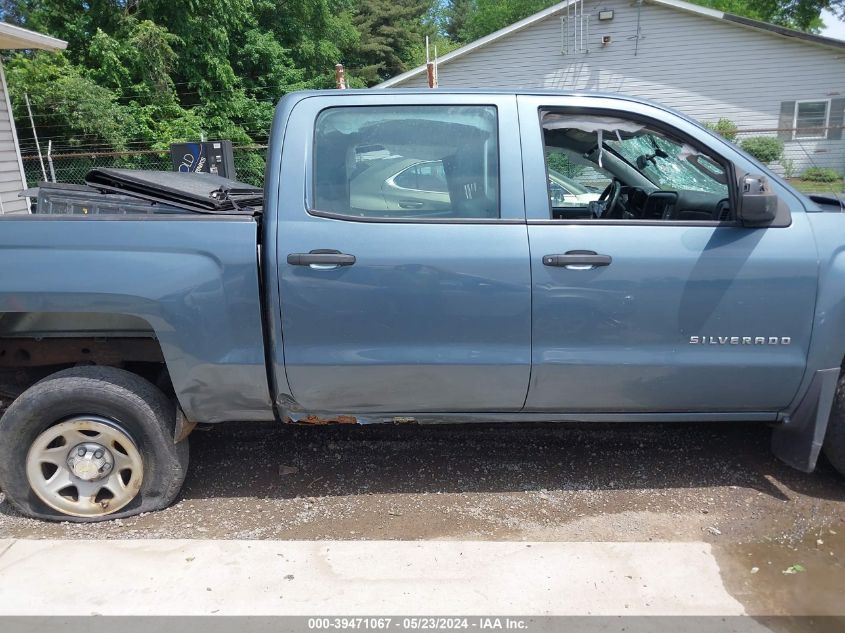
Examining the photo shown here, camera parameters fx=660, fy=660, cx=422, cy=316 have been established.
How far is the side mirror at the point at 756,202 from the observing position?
9.43 ft

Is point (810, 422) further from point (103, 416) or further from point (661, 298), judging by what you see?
point (103, 416)

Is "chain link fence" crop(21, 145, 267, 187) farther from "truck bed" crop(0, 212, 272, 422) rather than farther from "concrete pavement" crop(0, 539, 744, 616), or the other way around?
"concrete pavement" crop(0, 539, 744, 616)

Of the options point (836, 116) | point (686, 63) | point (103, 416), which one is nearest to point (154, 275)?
point (103, 416)

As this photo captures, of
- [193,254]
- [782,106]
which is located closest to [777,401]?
[193,254]

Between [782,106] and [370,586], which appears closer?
[370,586]

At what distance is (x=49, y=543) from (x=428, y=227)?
2265 mm

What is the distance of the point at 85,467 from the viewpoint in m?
3.11

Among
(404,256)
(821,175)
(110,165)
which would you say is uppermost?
(404,256)

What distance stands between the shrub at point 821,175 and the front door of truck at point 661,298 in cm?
1513

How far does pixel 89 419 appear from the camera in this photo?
308 centimetres

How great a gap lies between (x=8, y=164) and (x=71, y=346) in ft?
31.8

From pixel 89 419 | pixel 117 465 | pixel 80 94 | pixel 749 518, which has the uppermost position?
pixel 80 94

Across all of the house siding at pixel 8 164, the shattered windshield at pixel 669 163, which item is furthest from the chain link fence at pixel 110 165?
the shattered windshield at pixel 669 163

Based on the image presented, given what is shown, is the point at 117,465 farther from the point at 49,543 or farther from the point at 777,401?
the point at 777,401
